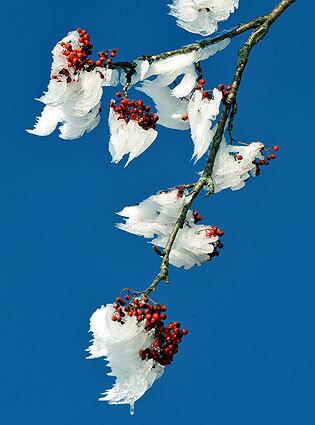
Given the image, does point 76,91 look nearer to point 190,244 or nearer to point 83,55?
point 83,55

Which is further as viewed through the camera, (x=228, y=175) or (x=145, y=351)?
(x=228, y=175)

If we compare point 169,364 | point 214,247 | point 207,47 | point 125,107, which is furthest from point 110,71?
point 169,364

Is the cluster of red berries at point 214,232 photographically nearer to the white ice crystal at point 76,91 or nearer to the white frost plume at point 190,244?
the white frost plume at point 190,244

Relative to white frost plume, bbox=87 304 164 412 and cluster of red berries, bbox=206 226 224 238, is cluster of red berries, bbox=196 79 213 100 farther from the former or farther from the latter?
white frost plume, bbox=87 304 164 412

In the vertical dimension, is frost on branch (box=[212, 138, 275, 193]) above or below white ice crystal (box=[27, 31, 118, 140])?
below

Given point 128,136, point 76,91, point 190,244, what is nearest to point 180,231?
point 190,244

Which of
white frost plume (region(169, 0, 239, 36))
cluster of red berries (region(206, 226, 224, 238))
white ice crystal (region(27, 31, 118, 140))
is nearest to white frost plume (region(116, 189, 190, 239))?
cluster of red berries (region(206, 226, 224, 238))

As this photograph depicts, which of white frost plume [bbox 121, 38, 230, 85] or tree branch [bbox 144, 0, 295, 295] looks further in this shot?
white frost plume [bbox 121, 38, 230, 85]

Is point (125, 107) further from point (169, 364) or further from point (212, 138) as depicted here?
point (169, 364)

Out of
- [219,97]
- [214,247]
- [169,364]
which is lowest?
[169,364]
